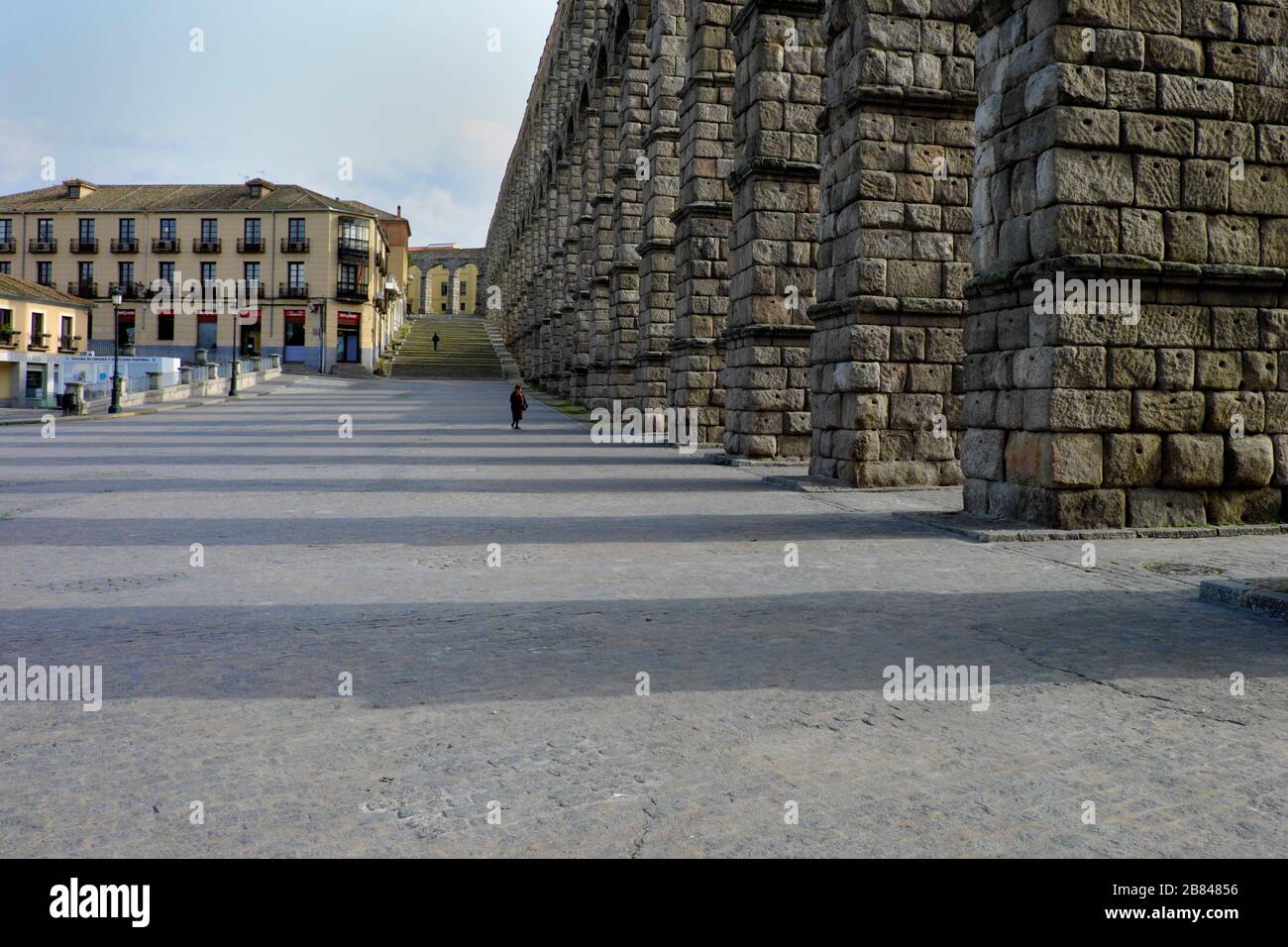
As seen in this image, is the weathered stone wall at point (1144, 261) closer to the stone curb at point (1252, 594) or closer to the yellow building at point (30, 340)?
the stone curb at point (1252, 594)

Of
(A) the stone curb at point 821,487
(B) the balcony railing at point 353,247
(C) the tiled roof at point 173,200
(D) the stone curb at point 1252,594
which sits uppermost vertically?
(C) the tiled roof at point 173,200

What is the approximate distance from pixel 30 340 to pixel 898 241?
165 feet

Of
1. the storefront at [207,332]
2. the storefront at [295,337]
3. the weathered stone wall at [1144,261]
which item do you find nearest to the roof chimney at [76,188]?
the storefront at [207,332]

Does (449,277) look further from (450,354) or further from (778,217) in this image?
(778,217)

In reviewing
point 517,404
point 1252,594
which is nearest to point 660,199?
point 517,404

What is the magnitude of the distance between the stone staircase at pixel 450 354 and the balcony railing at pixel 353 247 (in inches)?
276

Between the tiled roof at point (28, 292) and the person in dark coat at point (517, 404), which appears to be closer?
the person in dark coat at point (517, 404)

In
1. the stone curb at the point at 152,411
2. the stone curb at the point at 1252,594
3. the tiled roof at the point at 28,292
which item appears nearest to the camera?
the stone curb at the point at 1252,594

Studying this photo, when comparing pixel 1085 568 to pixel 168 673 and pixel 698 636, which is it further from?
pixel 168 673

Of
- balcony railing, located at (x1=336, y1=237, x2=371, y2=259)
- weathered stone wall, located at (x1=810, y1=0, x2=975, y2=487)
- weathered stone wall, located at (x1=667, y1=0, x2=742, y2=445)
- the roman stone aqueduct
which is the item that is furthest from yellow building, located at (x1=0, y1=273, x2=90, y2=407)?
weathered stone wall, located at (x1=810, y1=0, x2=975, y2=487)

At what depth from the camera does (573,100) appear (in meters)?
37.1

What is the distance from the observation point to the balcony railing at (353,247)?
63.4 metres

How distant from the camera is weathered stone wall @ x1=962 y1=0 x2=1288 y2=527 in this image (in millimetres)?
8445

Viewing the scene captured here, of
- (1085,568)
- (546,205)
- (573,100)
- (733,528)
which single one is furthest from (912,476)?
(546,205)
